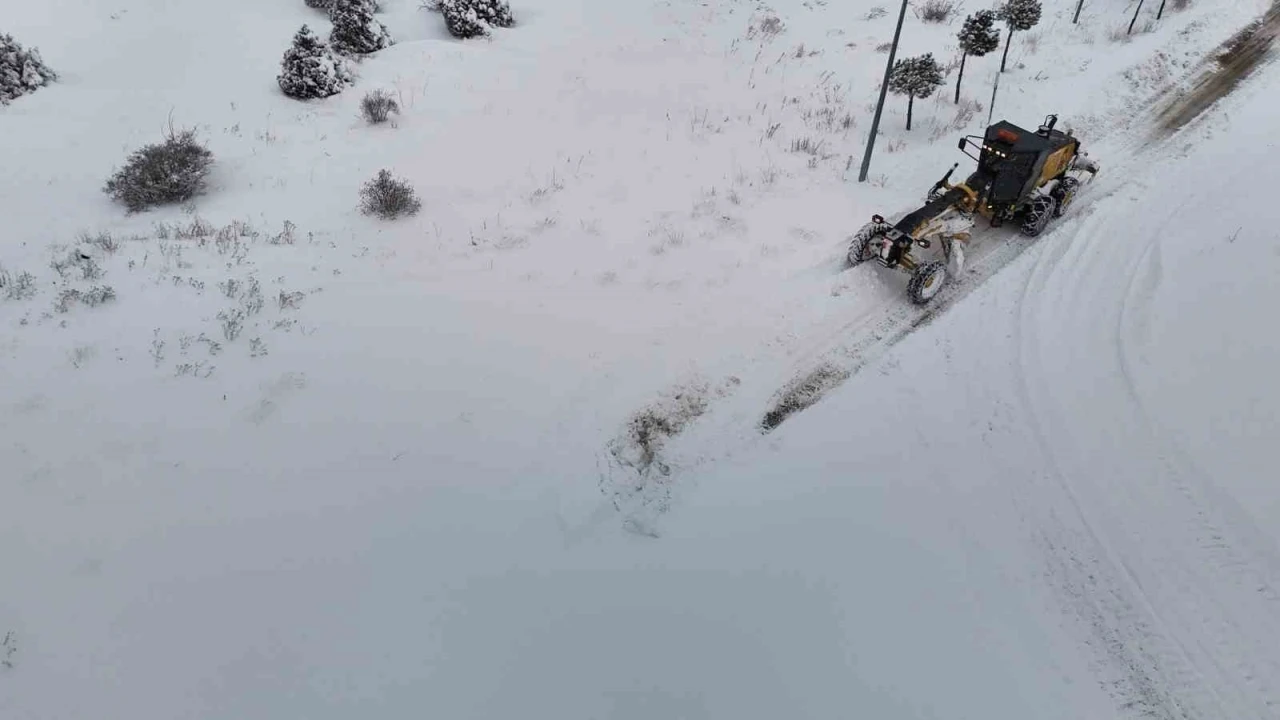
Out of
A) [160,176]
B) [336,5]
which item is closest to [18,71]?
[160,176]

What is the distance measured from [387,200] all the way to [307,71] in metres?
5.30

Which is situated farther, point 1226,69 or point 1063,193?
point 1226,69

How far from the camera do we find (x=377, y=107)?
1380 cm

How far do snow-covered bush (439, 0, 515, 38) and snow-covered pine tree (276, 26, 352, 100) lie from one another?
372 cm

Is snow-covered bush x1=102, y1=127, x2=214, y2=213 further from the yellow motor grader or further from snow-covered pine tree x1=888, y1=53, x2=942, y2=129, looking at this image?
snow-covered pine tree x1=888, y1=53, x2=942, y2=129

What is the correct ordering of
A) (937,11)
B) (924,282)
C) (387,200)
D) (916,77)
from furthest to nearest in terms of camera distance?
(937,11)
(916,77)
(387,200)
(924,282)

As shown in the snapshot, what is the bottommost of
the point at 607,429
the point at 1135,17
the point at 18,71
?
→ the point at 607,429

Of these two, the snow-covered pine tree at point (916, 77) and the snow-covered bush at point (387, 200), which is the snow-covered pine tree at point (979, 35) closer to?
the snow-covered pine tree at point (916, 77)

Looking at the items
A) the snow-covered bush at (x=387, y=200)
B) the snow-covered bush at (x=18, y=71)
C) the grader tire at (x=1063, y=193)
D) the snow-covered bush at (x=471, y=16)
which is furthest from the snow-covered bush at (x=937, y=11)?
the snow-covered bush at (x=18, y=71)

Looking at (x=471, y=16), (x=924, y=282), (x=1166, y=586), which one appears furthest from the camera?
(x=471, y=16)

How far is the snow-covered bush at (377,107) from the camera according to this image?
1378 centimetres

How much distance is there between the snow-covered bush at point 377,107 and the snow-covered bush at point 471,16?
161 inches

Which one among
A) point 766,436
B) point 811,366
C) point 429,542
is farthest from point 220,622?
point 811,366

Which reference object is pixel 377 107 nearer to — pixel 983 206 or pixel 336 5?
pixel 336 5
